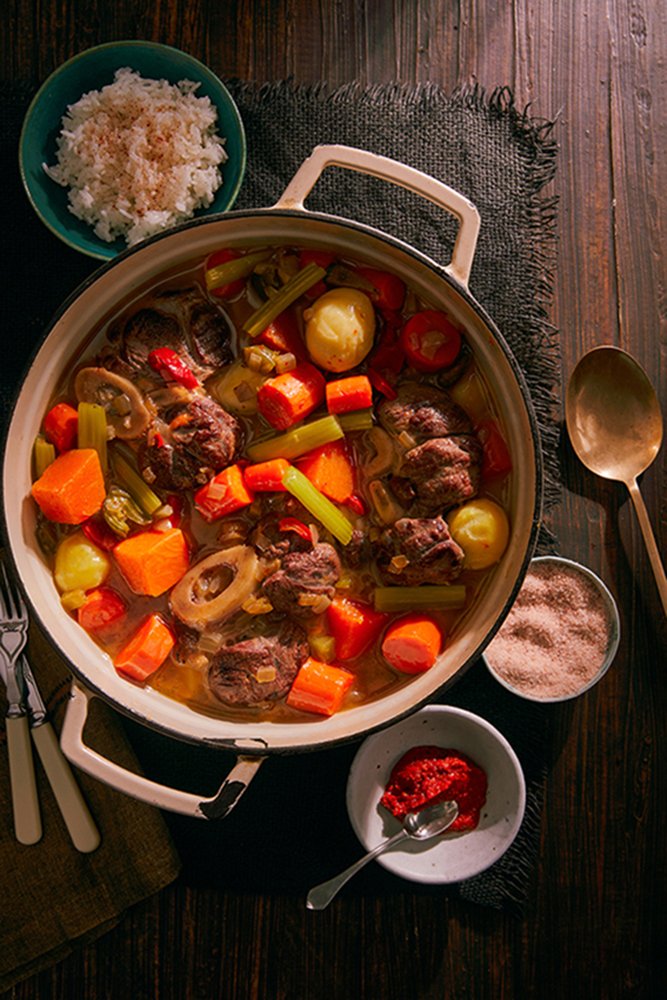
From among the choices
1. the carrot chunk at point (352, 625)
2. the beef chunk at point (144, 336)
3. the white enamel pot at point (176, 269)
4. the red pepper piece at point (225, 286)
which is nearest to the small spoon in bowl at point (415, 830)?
the white enamel pot at point (176, 269)

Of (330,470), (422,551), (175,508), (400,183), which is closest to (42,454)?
(175,508)

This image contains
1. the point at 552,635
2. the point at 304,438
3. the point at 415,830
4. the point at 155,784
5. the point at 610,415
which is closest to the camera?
the point at 155,784

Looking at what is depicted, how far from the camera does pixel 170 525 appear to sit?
282 cm

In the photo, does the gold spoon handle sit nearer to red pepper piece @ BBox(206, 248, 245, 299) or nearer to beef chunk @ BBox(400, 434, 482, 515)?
beef chunk @ BBox(400, 434, 482, 515)

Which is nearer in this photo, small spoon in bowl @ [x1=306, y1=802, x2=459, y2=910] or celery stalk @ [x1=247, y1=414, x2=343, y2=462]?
celery stalk @ [x1=247, y1=414, x2=343, y2=462]

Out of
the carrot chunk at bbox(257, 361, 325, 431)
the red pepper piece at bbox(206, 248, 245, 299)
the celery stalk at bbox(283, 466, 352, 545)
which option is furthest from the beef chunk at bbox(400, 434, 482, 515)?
the red pepper piece at bbox(206, 248, 245, 299)

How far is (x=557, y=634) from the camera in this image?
2.97m

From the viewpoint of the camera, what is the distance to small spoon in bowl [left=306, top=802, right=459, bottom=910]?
2.84 metres

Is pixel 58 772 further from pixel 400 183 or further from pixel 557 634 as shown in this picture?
pixel 400 183

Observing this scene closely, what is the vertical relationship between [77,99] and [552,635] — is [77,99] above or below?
above

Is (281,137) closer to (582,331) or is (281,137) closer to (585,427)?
(582,331)

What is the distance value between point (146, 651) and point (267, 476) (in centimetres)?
67

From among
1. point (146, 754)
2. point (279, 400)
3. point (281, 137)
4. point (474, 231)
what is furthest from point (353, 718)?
point (281, 137)

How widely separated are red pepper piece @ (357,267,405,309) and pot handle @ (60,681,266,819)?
146 cm
